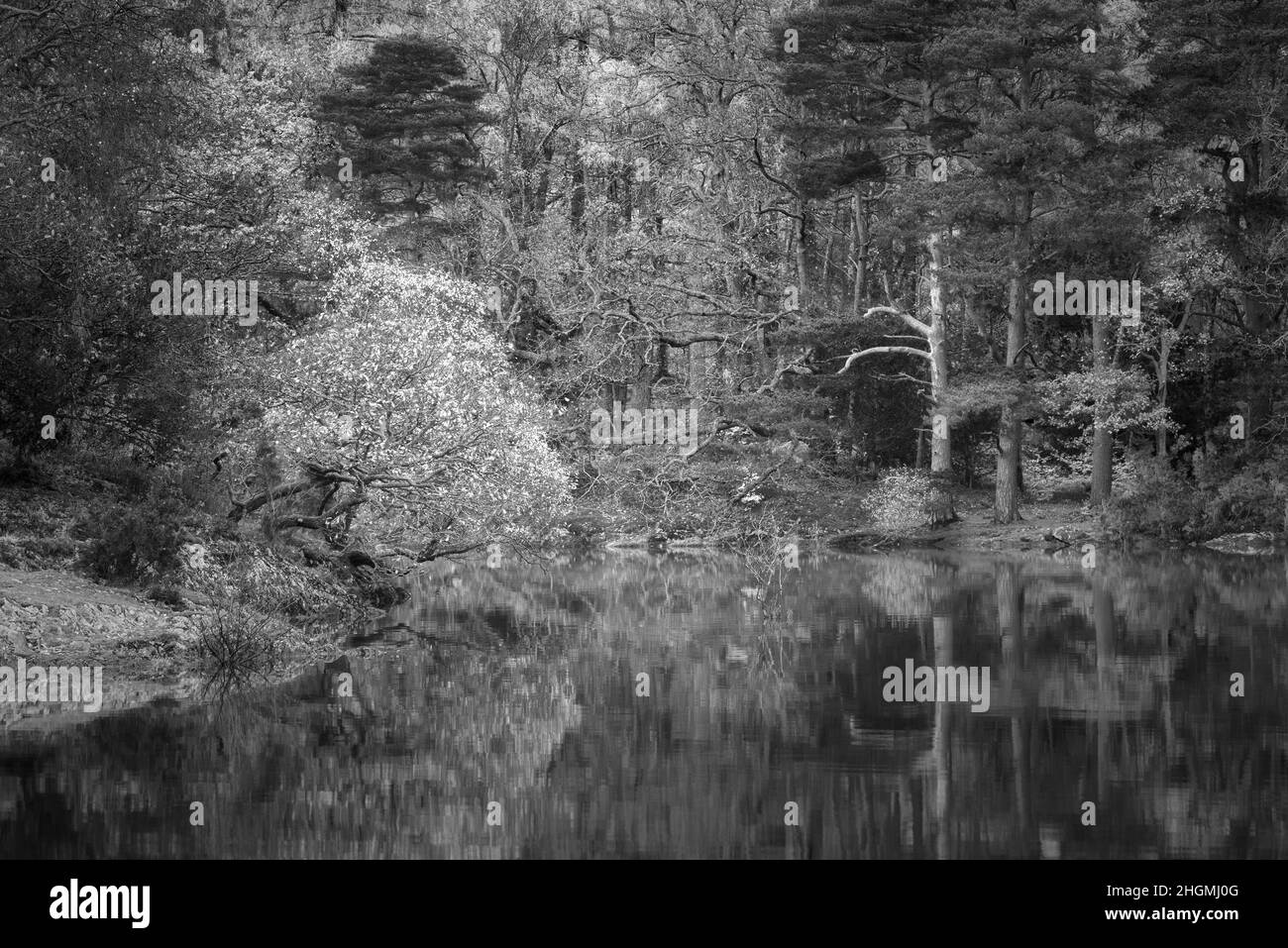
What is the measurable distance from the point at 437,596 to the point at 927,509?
13310 mm

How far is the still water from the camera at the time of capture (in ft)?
34.6

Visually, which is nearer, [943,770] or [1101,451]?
[943,770]

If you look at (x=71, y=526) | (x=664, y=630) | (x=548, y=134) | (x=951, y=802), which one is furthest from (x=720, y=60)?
(x=951, y=802)

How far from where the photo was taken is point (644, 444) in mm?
36406

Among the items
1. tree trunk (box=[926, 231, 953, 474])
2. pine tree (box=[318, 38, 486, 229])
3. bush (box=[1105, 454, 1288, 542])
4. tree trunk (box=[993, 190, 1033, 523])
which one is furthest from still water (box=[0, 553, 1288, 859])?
pine tree (box=[318, 38, 486, 229])

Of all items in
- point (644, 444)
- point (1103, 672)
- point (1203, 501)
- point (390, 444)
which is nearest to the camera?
point (1103, 672)

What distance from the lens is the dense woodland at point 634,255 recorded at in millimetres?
20312

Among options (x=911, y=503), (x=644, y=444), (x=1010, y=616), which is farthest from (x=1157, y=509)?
(x=1010, y=616)

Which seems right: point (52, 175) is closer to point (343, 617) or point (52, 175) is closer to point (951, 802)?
point (343, 617)

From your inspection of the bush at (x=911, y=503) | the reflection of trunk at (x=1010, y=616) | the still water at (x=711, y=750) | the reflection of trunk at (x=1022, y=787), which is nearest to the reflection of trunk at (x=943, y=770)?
the still water at (x=711, y=750)

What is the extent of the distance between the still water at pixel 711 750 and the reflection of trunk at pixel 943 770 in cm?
4

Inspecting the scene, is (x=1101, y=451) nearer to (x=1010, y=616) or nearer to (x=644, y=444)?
(x=644, y=444)

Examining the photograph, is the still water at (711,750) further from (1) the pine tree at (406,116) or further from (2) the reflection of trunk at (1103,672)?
(1) the pine tree at (406,116)

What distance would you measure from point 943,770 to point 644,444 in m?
24.1
